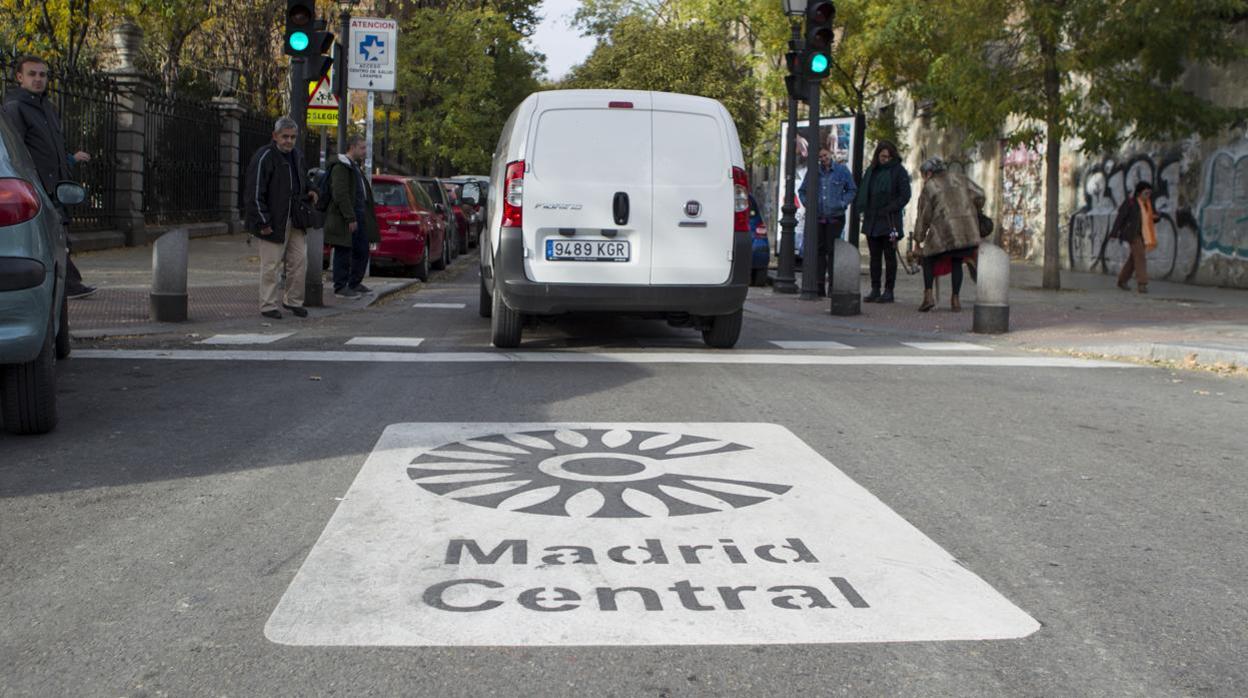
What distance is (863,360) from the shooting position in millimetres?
9844

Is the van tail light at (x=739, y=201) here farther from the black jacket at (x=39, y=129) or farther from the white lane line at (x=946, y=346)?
the black jacket at (x=39, y=129)

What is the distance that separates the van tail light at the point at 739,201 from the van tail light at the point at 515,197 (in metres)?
1.55

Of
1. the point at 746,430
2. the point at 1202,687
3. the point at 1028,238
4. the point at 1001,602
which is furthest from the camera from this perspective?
the point at 1028,238

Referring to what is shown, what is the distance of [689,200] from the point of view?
31.6ft

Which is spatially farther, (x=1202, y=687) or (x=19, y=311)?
(x=19, y=311)

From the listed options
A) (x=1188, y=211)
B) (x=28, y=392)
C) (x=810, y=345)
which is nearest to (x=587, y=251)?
(x=810, y=345)

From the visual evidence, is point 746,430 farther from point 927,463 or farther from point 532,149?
point 532,149

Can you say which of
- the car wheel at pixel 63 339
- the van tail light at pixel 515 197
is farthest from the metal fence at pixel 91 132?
the van tail light at pixel 515 197

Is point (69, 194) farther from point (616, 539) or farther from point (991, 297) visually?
point (991, 297)

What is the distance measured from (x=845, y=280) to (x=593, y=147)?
5112mm

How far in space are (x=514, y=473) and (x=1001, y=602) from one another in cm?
221

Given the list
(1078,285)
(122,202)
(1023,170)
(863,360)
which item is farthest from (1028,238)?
(863,360)

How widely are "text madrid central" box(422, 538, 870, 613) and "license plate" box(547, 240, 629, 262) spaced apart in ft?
17.7

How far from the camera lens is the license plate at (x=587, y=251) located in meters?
9.46
